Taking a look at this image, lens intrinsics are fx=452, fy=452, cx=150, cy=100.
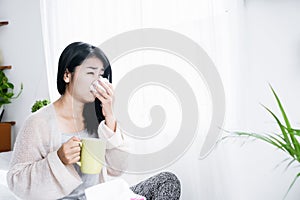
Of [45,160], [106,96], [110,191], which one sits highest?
[106,96]

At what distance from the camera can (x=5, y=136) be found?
2717mm

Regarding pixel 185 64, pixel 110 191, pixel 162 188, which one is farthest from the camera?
pixel 185 64

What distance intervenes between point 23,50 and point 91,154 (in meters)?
1.76

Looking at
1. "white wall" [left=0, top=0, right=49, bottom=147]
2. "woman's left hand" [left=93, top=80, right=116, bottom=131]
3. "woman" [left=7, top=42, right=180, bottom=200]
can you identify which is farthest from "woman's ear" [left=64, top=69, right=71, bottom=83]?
"white wall" [left=0, top=0, right=49, bottom=147]

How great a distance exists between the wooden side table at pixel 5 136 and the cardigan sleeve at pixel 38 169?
154 cm

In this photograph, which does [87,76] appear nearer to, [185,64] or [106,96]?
[106,96]

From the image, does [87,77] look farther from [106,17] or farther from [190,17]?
[106,17]

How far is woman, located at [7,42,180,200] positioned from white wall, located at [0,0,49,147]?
4.88 feet

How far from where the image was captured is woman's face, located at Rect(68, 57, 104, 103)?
3.81ft

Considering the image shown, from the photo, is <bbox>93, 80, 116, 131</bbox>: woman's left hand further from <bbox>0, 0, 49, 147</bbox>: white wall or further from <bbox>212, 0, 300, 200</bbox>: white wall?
<bbox>0, 0, 49, 147</bbox>: white wall

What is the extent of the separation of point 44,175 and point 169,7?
969mm

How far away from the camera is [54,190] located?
1.23 metres

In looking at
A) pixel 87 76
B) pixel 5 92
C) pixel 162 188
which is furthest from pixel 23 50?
pixel 87 76

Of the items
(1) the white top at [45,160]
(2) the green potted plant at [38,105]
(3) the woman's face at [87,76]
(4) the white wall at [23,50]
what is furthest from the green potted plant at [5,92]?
(3) the woman's face at [87,76]
